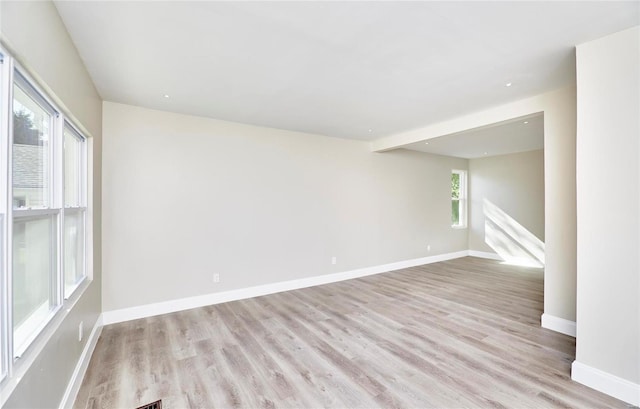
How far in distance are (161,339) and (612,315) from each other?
3873 mm

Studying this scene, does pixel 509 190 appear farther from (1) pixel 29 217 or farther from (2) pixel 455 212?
(1) pixel 29 217

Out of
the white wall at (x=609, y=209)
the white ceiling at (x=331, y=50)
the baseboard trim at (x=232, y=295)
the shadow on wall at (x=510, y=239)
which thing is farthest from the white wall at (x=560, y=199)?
the shadow on wall at (x=510, y=239)

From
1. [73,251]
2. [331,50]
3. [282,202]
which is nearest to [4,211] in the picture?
[73,251]

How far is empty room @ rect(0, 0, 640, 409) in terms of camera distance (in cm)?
171

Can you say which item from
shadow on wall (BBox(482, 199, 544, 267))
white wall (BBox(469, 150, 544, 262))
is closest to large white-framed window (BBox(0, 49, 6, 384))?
shadow on wall (BBox(482, 199, 544, 267))

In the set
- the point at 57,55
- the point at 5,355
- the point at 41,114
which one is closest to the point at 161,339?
the point at 5,355

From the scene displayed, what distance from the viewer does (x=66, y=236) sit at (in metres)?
2.18

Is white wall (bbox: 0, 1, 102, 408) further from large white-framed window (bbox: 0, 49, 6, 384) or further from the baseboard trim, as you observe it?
the baseboard trim

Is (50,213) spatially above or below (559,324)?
above

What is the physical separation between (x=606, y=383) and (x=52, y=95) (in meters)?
4.16

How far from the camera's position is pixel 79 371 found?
2.13 m

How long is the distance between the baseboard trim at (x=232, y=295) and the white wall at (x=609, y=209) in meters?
3.37

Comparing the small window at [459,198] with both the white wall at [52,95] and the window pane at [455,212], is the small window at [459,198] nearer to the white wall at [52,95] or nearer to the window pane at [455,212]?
the window pane at [455,212]

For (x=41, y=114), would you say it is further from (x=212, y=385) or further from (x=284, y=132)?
(x=284, y=132)
